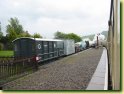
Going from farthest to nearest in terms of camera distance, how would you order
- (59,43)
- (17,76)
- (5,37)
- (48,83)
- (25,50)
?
(5,37) < (59,43) < (25,50) < (17,76) < (48,83)

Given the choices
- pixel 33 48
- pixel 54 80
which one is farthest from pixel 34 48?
pixel 54 80

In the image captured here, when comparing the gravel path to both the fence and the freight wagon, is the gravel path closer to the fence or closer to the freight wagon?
the fence

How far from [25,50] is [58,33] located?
4496 cm

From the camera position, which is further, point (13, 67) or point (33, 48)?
point (33, 48)

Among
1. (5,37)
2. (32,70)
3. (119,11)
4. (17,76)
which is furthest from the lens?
(5,37)

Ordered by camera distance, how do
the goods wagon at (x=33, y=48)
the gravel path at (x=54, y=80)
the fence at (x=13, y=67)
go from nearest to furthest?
the gravel path at (x=54, y=80) → the fence at (x=13, y=67) → the goods wagon at (x=33, y=48)

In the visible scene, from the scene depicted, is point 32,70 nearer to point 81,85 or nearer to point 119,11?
point 81,85

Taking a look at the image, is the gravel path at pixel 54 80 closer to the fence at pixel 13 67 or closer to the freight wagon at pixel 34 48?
the fence at pixel 13 67

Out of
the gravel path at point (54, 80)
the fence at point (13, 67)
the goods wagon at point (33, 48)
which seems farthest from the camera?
the goods wagon at point (33, 48)

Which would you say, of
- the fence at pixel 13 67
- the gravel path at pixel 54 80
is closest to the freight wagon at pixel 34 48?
the fence at pixel 13 67

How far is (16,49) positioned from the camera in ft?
52.4

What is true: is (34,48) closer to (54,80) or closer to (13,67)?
(13,67)

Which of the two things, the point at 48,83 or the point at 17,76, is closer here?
the point at 48,83

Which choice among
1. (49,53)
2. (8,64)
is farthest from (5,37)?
(8,64)
